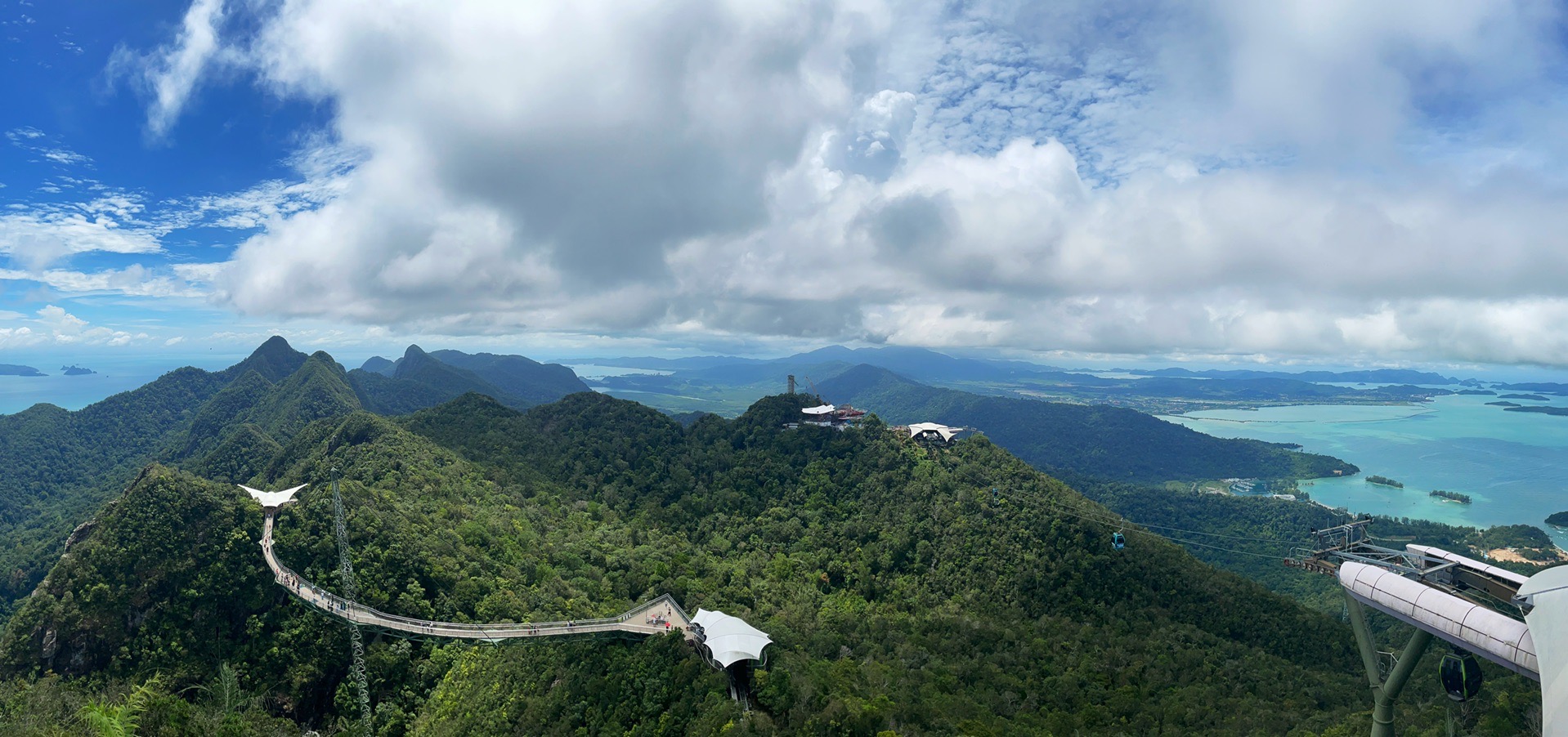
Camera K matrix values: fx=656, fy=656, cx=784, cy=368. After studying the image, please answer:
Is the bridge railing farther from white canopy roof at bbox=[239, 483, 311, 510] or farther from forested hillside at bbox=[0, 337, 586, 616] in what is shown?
forested hillside at bbox=[0, 337, 586, 616]

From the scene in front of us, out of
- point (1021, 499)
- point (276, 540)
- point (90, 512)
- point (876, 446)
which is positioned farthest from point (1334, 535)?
point (90, 512)

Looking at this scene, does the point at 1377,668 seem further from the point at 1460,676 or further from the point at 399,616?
the point at 399,616

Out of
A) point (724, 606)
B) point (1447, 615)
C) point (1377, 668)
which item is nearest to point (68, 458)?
point (724, 606)

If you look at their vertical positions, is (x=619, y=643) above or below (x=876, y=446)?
below

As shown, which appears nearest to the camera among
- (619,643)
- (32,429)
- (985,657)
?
(619,643)

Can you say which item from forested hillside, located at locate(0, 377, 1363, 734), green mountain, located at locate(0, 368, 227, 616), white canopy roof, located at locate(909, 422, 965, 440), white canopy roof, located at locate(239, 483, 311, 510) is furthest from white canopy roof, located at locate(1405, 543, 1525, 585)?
green mountain, located at locate(0, 368, 227, 616)

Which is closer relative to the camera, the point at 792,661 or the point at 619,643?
the point at 792,661

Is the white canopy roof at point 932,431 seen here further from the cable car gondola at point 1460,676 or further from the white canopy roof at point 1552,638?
the white canopy roof at point 1552,638

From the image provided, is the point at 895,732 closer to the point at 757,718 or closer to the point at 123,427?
the point at 757,718
